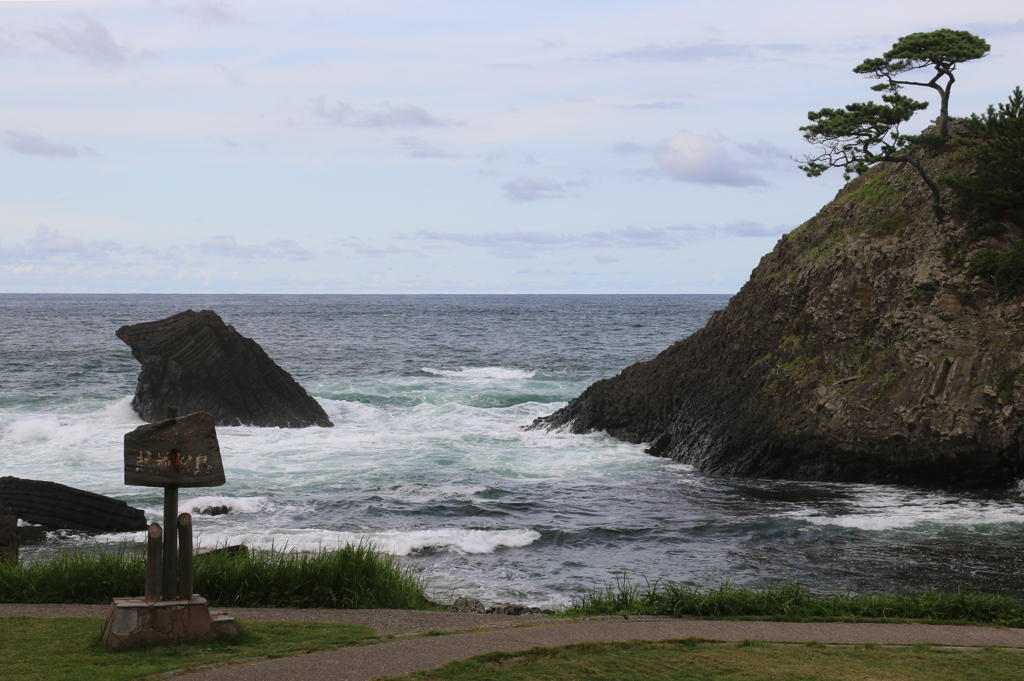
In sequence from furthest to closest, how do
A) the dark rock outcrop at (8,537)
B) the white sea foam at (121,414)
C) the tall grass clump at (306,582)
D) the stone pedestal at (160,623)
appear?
the white sea foam at (121,414), the dark rock outcrop at (8,537), the tall grass clump at (306,582), the stone pedestal at (160,623)

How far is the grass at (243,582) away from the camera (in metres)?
10.1

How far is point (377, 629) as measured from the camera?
905 centimetres

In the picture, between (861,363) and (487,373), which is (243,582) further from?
(487,373)

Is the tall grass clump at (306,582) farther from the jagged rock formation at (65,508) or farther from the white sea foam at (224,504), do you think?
Answer: the white sea foam at (224,504)

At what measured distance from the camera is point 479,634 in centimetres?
879

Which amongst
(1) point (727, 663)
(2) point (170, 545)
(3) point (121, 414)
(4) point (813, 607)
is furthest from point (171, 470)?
(3) point (121, 414)

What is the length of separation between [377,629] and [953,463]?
1414 centimetres

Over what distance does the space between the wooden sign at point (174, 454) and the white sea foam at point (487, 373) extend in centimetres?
3535

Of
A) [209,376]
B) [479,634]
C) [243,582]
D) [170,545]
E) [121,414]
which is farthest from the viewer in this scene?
[121,414]

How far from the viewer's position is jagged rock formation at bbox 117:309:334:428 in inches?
1115

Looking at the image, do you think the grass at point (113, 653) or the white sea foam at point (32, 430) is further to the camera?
the white sea foam at point (32, 430)

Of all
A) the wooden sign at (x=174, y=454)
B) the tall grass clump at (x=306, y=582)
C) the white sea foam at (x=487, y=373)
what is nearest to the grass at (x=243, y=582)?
the tall grass clump at (x=306, y=582)

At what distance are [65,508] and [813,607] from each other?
41.4ft

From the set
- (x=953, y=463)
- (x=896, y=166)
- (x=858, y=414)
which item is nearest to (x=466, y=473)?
(x=858, y=414)
